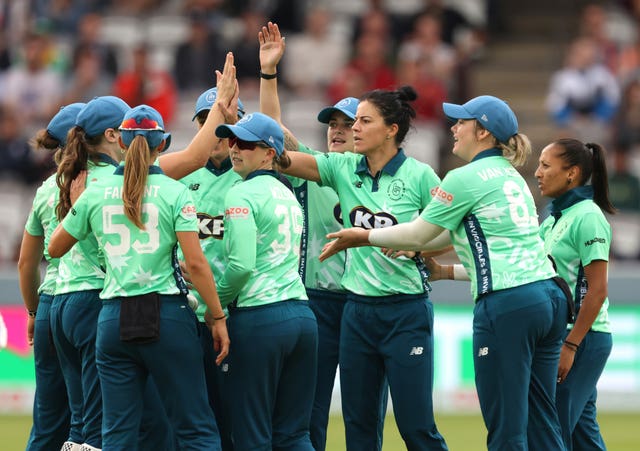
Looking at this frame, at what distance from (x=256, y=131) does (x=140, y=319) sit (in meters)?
1.24

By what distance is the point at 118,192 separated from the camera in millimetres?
6680

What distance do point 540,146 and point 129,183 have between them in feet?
35.0

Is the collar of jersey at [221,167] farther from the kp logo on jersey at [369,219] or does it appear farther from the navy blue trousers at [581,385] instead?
the navy blue trousers at [581,385]

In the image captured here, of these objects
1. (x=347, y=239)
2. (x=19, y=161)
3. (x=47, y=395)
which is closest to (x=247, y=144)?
(x=347, y=239)

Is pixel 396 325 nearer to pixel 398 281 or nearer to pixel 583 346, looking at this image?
pixel 398 281

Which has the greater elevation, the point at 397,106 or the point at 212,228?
the point at 397,106

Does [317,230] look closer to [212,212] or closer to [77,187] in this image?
[212,212]

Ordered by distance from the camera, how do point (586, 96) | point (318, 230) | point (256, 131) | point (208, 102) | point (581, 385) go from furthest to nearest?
point (586, 96)
point (318, 230)
point (208, 102)
point (581, 385)
point (256, 131)

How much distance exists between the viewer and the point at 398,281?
7426mm

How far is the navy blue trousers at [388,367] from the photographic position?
7.30 metres

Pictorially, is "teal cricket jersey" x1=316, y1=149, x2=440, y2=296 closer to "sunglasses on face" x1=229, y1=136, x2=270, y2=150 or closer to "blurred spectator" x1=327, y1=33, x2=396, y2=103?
"sunglasses on face" x1=229, y1=136, x2=270, y2=150

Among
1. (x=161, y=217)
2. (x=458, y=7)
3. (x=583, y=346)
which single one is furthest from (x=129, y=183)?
(x=458, y=7)

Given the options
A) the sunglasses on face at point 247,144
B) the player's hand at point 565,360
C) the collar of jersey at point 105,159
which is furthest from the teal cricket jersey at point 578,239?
the collar of jersey at point 105,159

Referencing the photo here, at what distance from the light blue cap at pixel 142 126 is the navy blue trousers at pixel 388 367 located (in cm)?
158
